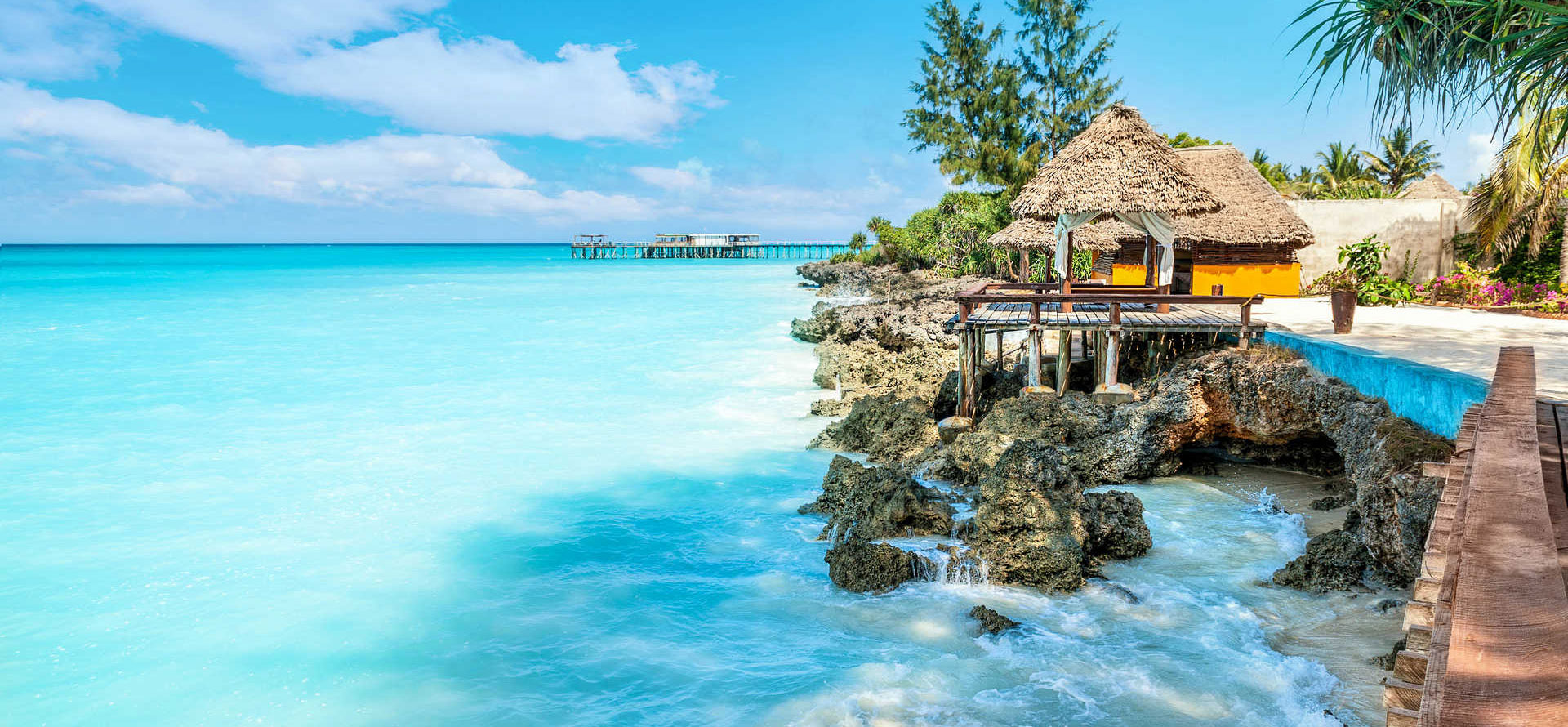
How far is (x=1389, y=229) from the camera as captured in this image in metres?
18.4

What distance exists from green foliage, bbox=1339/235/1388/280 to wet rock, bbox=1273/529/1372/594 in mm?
11828

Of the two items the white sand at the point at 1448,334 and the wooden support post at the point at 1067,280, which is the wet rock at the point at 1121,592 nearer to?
the white sand at the point at 1448,334

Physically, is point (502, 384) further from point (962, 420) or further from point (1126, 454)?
point (1126, 454)

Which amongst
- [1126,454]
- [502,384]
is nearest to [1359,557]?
[1126,454]

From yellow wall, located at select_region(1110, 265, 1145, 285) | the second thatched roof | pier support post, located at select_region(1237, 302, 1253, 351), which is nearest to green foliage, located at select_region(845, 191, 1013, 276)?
yellow wall, located at select_region(1110, 265, 1145, 285)

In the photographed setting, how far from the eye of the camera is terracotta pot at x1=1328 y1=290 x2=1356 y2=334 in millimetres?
→ 10023

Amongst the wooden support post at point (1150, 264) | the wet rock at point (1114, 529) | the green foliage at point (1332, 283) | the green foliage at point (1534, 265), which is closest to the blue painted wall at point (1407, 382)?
the wet rock at point (1114, 529)

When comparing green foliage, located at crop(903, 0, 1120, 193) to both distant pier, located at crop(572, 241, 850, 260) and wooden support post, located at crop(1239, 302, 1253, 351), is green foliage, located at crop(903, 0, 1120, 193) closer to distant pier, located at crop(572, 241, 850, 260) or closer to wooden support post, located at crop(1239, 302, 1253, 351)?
wooden support post, located at crop(1239, 302, 1253, 351)

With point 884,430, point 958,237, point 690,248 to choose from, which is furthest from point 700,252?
point 884,430

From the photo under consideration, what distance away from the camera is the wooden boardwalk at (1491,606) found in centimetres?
140

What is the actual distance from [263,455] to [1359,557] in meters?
13.6

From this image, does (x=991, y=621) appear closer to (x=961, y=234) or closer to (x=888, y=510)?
(x=888, y=510)

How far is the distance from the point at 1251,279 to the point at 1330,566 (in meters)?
13.1

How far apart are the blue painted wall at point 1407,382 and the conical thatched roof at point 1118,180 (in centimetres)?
280
